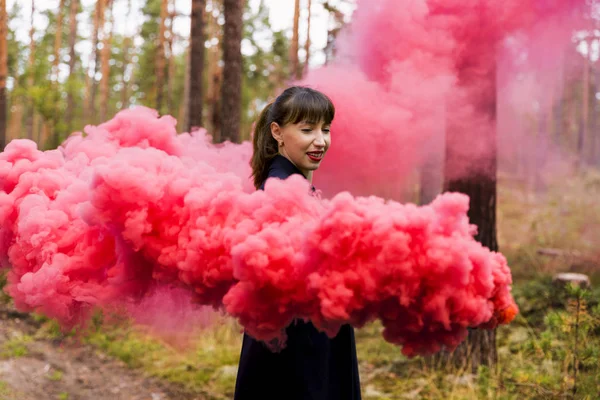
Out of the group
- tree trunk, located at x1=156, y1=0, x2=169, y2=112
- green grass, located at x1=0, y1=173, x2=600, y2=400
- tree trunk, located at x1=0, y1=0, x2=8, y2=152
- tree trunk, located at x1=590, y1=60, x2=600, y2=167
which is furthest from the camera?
tree trunk, located at x1=590, y1=60, x2=600, y2=167

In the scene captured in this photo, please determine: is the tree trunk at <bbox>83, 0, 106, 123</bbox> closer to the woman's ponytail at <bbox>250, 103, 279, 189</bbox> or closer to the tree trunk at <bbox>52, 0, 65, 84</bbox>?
the tree trunk at <bbox>52, 0, 65, 84</bbox>

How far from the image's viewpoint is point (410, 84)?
3.22 meters

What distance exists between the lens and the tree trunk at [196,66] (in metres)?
8.20

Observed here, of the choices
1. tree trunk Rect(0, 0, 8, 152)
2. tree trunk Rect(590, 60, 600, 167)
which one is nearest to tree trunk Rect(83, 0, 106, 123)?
tree trunk Rect(0, 0, 8, 152)

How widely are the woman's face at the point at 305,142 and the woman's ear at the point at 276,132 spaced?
Result: 2 cm

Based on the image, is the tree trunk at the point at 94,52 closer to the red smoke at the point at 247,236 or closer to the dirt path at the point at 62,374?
the dirt path at the point at 62,374

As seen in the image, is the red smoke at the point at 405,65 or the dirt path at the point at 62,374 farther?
the dirt path at the point at 62,374

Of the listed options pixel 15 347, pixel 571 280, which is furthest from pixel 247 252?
pixel 571 280

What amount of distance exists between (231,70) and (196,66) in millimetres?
1866

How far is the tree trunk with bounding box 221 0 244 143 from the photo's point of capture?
6750 millimetres

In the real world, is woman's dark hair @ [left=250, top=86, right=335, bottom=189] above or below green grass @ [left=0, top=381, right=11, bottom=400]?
above

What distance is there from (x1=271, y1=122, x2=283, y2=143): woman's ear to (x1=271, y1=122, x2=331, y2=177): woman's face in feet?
0.08

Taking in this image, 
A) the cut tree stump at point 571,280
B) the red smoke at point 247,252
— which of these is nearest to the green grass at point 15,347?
the red smoke at point 247,252

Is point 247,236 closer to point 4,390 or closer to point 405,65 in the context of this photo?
point 405,65
